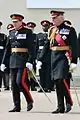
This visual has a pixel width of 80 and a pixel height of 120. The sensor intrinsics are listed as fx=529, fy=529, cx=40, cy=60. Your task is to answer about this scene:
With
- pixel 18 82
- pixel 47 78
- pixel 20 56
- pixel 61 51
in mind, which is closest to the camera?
pixel 61 51

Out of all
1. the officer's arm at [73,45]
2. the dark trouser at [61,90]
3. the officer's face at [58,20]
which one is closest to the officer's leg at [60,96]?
the dark trouser at [61,90]

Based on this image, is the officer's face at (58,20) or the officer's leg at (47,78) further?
the officer's leg at (47,78)

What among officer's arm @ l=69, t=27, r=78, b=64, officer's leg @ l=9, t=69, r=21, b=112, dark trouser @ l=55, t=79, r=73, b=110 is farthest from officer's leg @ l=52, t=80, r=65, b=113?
officer's leg @ l=9, t=69, r=21, b=112

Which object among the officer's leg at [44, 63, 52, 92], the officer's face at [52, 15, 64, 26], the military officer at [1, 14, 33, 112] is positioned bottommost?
the officer's leg at [44, 63, 52, 92]

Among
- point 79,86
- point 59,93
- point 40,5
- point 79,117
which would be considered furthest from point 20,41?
point 40,5

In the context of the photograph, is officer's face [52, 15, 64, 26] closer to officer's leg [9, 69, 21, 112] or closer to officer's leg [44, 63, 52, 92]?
officer's leg [9, 69, 21, 112]

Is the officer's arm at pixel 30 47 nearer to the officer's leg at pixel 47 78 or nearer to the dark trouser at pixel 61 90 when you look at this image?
the dark trouser at pixel 61 90

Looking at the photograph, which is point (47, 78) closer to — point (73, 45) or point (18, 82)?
point (18, 82)

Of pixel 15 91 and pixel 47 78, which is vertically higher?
pixel 15 91

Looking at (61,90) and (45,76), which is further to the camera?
(45,76)

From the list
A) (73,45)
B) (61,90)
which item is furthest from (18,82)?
(73,45)

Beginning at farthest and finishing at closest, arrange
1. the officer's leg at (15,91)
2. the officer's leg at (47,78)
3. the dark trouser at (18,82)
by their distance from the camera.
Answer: the officer's leg at (47,78), the officer's leg at (15,91), the dark trouser at (18,82)

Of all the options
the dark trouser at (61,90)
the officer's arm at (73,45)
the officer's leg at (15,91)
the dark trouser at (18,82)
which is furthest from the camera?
the officer's leg at (15,91)

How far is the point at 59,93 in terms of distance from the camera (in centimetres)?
895
